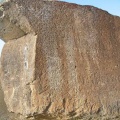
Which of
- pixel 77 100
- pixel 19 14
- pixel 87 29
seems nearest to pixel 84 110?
pixel 77 100

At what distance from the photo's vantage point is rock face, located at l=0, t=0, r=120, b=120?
93.4 inches

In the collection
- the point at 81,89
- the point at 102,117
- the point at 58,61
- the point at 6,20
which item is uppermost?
the point at 6,20

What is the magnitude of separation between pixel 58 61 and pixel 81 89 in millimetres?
259

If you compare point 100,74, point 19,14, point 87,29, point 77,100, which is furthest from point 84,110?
point 19,14

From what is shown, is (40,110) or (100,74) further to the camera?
(100,74)

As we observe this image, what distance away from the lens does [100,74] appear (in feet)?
8.54

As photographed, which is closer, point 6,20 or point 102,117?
point 6,20

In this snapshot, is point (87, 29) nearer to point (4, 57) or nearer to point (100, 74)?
point (100, 74)

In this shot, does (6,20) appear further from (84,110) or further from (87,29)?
(84,110)

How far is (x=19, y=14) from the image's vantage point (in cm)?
239

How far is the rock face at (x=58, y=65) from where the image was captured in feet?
7.78

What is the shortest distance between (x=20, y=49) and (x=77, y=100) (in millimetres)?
534

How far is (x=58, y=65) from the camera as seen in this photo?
8.02ft

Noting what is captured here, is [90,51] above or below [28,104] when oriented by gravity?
above
